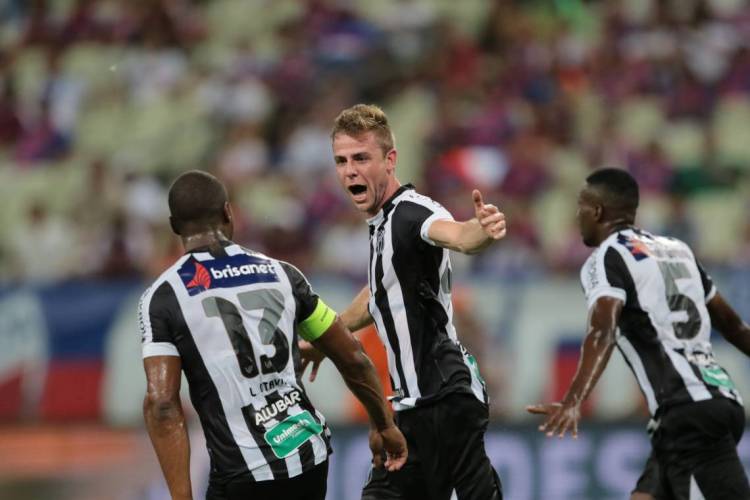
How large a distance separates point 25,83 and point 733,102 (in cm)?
863

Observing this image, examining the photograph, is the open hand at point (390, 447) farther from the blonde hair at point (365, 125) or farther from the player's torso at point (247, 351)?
the blonde hair at point (365, 125)

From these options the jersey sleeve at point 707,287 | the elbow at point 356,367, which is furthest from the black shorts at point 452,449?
the jersey sleeve at point 707,287

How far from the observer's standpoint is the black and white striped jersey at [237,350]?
5543mm

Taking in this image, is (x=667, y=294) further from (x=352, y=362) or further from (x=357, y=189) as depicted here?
(x=352, y=362)

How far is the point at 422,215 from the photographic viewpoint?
6.05 meters

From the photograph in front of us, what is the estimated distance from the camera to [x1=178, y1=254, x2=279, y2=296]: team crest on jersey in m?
5.59

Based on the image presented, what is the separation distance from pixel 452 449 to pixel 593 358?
881mm

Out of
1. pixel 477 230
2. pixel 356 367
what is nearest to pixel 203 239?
pixel 356 367

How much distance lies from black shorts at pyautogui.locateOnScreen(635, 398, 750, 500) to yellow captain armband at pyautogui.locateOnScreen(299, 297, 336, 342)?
2013 mm

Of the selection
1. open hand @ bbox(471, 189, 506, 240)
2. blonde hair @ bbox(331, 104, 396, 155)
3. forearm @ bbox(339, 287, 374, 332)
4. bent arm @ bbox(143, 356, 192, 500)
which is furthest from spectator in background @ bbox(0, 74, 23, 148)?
open hand @ bbox(471, 189, 506, 240)

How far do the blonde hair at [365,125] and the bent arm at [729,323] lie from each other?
2062mm

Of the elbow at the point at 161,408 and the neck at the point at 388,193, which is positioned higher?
the neck at the point at 388,193

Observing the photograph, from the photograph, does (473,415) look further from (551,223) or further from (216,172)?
(216,172)

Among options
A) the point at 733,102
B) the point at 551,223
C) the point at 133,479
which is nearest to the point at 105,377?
the point at 133,479
